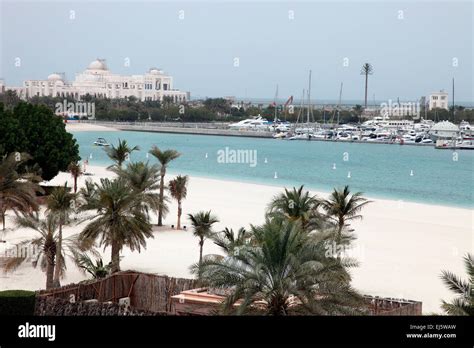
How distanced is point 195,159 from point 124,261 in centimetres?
6622

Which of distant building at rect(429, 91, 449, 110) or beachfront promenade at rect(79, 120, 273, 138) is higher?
distant building at rect(429, 91, 449, 110)

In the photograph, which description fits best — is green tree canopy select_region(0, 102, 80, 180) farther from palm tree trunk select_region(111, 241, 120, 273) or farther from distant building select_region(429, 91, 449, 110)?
distant building select_region(429, 91, 449, 110)

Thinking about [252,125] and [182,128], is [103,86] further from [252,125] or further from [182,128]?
[252,125]

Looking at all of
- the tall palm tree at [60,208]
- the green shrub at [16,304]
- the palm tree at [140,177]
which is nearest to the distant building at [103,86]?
the palm tree at [140,177]

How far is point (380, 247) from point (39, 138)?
15492 millimetres

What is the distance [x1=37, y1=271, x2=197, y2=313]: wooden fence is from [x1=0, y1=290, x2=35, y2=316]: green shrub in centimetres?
385

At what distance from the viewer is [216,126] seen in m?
135

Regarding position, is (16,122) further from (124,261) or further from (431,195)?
(431,195)

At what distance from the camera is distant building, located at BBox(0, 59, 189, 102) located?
148 m

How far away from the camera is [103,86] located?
155 metres

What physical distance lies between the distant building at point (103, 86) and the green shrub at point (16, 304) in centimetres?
13298

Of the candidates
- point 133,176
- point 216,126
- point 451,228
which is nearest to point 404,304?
point 133,176

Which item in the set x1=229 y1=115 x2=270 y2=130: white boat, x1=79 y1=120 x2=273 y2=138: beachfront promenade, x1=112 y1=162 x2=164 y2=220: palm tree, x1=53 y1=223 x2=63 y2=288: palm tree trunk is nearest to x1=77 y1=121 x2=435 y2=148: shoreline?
x1=79 y1=120 x2=273 y2=138: beachfront promenade

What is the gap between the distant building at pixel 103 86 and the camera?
148 meters
